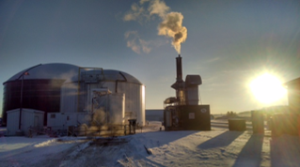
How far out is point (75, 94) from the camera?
118 feet

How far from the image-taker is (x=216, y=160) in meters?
10.2

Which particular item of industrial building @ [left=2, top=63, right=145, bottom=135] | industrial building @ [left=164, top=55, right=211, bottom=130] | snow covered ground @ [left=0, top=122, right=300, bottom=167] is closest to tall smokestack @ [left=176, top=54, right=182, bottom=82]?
industrial building @ [left=164, top=55, right=211, bottom=130]

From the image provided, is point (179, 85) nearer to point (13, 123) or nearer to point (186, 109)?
point (186, 109)

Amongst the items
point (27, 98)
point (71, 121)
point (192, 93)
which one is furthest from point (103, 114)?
point (27, 98)

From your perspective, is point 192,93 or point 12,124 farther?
point 192,93

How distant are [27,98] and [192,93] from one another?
33346 mm

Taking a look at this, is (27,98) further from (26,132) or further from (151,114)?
(151,114)

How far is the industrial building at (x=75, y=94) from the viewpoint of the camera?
1115 inches

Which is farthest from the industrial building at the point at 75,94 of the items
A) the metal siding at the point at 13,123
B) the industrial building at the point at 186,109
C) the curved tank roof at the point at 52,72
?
the industrial building at the point at 186,109

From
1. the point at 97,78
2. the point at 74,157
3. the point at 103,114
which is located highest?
the point at 97,78

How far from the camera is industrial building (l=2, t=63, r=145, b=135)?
28314 millimetres

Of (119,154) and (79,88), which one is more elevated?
(79,88)

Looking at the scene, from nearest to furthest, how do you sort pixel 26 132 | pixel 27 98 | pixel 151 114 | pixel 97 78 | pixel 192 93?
1. pixel 26 132
2. pixel 192 93
3. pixel 97 78
4. pixel 27 98
5. pixel 151 114

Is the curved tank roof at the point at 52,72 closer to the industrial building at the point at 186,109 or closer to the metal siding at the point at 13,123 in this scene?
the industrial building at the point at 186,109
